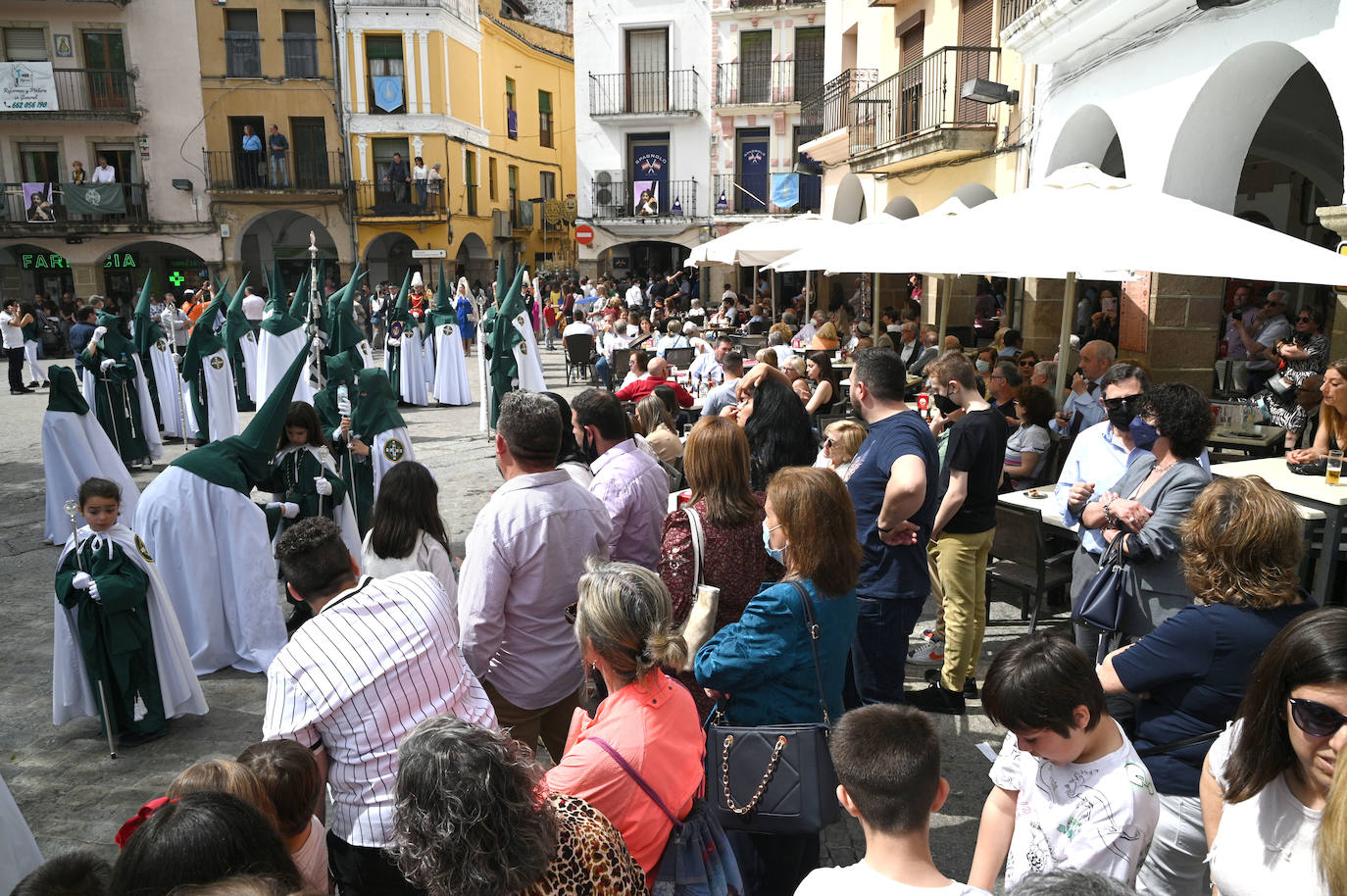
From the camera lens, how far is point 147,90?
88.5ft

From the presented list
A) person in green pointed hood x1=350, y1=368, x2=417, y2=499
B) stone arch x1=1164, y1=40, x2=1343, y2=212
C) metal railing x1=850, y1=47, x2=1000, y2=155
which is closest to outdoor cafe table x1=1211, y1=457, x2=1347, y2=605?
stone arch x1=1164, y1=40, x2=1343, y2=212

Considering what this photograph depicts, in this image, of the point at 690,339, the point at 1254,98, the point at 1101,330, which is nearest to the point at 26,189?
the point at 690,339

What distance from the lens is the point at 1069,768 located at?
2.31 m

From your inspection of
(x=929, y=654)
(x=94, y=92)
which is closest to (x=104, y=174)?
(x=94, y=92)

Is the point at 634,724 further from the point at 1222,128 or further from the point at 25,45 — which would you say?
the point at 25,45

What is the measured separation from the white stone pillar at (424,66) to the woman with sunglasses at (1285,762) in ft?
96.3

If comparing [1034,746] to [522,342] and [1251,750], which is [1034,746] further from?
[522,342]

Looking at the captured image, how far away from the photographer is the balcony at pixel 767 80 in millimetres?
27828

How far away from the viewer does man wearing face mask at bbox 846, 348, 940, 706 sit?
407cm

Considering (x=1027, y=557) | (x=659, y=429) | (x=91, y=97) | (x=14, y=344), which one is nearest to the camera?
(x=1027, y=557)

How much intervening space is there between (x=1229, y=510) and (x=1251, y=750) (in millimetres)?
816

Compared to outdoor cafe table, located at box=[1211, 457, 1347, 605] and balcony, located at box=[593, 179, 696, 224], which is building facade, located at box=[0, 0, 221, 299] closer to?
balcony, located at box=[593, 179, 696, 224]

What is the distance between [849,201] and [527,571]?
18.3 metres

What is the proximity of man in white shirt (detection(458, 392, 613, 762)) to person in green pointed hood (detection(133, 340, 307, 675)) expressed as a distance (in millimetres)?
2468
